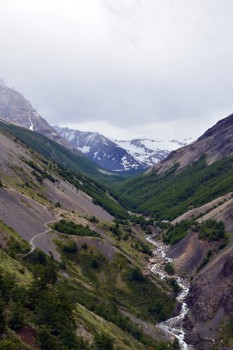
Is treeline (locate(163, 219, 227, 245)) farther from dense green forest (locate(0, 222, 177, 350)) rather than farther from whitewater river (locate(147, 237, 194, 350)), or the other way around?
dense green forest (locate(0, 222, 177, 350))

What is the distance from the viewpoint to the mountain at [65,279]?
1832 inches

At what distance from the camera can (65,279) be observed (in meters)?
85.9

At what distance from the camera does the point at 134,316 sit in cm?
9238

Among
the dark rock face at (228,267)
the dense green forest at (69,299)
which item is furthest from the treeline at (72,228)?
the dark rock face at (228,267)

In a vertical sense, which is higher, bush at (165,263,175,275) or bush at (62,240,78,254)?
bush at (165,263,175,275)

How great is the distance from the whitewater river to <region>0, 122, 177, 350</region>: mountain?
241 cm

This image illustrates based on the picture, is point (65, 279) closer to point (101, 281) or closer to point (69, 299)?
point (101, 281)

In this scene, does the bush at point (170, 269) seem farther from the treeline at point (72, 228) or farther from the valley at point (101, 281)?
the treeline at point (72, 228)

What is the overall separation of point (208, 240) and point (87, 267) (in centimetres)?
3873

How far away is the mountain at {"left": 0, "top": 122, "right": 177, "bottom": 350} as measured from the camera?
4653 centimetres

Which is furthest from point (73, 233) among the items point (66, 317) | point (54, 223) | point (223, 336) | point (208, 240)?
point (66, 317)

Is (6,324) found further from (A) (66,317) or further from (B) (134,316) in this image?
(B) (134,316)

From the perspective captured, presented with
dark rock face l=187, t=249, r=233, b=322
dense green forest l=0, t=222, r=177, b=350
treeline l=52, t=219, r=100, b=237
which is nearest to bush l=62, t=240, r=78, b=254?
dense green forest l=0, t=222, r=177, b=350

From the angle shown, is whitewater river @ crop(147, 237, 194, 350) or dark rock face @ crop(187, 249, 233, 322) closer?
whitewater river @ crop(147, 237, 194, 350)
